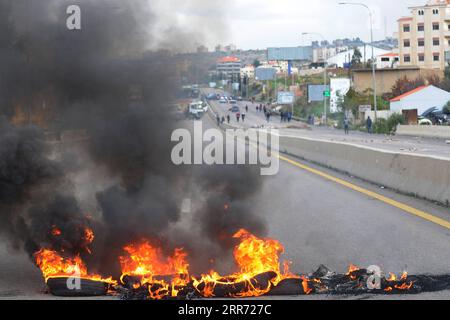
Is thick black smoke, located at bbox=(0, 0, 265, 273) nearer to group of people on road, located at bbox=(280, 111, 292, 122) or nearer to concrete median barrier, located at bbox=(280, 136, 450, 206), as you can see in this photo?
concrete median barrier, located at bbox=(280, 136, 450, 206)

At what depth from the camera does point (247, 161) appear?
1116 cm

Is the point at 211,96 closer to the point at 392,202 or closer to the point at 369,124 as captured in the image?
the point at 392,202

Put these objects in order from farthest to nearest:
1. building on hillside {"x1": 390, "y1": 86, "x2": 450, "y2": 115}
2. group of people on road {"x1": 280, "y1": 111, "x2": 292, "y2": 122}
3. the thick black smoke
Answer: group of people on road {"x1": 280, "y1": 111, "x2": 292, "y2": 122}
building on hillside {"x1": 390, "y1": 86, "x2": 450, "y2": 115}
the thick black smoke

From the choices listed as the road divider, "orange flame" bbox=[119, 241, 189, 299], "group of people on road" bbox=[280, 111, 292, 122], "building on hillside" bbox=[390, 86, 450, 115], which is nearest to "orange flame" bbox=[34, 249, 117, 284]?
"orange flame" bbox=[119, 241, 189, 299]

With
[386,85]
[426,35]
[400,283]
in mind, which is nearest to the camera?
[400,283]

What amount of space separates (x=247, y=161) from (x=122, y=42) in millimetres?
2662

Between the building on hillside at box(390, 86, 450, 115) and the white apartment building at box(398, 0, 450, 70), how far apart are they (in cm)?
4243

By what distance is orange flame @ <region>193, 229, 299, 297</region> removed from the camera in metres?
7.56

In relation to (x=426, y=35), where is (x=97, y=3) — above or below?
below

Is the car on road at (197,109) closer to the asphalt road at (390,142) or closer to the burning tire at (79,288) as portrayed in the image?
the asphalt road at (390,142)

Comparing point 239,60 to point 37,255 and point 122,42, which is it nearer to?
point 122,42

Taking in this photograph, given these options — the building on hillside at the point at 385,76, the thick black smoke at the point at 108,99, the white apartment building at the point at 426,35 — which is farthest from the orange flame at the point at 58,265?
the white apartment building at the point at 426,35

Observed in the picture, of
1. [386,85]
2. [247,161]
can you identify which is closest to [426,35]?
[386,85]

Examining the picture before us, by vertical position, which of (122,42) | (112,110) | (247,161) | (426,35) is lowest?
(247,161)
